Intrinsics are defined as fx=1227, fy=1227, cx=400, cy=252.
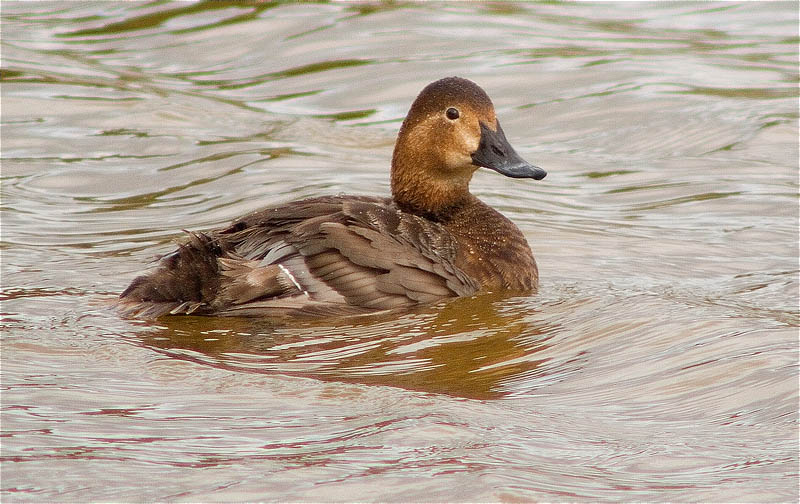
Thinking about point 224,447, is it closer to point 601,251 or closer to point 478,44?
point 601,251

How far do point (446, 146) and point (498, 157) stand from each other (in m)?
0.28

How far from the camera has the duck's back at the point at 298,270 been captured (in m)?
5.75

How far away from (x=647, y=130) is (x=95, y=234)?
4.76 metres

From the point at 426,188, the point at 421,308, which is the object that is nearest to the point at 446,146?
the point at 426,188

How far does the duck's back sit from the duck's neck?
67 cm

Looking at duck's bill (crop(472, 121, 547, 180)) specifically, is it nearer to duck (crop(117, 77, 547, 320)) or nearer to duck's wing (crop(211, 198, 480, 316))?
duck (crop(117, 77, 547, 320))

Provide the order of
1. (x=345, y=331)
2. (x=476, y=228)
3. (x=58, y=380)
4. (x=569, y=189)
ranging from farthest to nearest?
(x=569, y=189), (x=476, y=228), (x=345, y=331), (x=58, y=380)

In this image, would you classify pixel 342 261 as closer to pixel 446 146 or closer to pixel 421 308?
pixel 421 308

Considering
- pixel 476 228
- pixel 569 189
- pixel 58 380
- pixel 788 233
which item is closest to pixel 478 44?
pixel 569 189

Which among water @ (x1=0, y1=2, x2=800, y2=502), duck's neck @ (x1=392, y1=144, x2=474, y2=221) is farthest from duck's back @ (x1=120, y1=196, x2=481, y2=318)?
duck's neck @ (x1=392, y1=144, x2=474, y2=221)

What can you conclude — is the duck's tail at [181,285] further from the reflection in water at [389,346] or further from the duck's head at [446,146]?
the duck's head at [446,146]

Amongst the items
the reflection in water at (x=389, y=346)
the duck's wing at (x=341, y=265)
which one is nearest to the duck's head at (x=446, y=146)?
the duck's wing at (x=341, y=265)

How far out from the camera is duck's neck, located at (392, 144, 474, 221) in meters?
6.65

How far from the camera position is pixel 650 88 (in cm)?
1101
